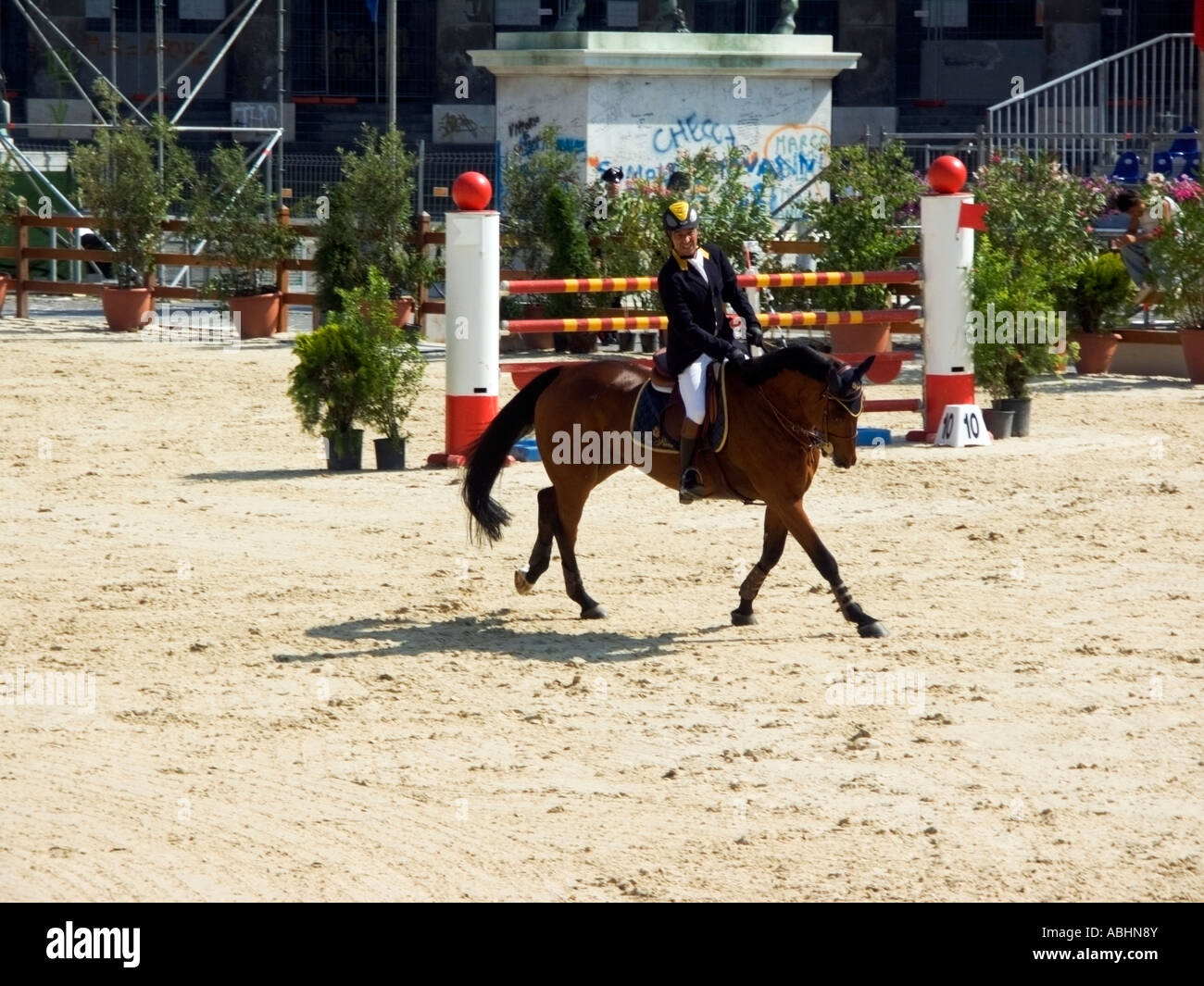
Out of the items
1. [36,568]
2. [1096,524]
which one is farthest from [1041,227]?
[36,568]

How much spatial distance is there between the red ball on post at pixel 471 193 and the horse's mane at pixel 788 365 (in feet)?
14.6

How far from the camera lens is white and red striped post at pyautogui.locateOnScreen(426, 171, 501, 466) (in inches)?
496

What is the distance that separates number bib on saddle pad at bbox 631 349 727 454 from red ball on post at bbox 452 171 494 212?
13.4ft

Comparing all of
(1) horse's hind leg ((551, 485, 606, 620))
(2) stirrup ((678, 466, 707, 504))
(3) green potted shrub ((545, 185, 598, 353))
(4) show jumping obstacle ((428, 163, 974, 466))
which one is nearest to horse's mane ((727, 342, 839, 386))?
(2) stirrup ((678, 466, 707, 504))

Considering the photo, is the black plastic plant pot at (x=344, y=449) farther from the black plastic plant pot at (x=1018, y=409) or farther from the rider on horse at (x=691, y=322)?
the black plastic plant pot at (x=1018, y=409)

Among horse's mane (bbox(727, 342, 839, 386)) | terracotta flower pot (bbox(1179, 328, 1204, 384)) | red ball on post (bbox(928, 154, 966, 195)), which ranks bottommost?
horse's mane (bbox(727, 342, 839, 386))

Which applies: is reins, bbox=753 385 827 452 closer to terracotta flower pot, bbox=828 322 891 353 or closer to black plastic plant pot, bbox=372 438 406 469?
black plastic plant pot, bbox=372 438 406 469

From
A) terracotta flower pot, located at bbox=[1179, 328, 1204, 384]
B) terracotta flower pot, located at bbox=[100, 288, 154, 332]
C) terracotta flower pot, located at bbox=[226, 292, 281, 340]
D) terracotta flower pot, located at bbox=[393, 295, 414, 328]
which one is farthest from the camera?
terracotta flower pot, located at bbox=[100, 288, 154, 332]

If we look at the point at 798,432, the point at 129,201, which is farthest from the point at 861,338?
the point at 798,432

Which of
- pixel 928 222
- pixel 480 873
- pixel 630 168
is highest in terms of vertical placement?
pixel 630 168

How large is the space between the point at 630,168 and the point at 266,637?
43.5ft

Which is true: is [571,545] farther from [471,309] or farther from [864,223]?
[864,223]

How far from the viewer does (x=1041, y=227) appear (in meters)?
17.4

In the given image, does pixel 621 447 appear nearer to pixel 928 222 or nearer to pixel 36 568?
pixel 36 568
